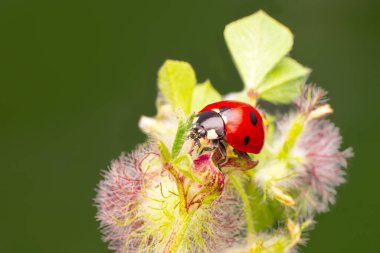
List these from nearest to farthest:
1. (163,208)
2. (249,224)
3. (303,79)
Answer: (163,208) → (249,224) → (303,79)

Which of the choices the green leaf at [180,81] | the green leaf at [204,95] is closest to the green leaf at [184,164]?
the green leaf at [180,81]

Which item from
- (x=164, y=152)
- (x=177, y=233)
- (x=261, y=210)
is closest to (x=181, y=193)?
(x=177, y=233)

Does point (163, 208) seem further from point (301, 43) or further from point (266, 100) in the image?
point (301, 43)

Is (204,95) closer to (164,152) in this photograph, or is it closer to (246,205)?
(246,205)

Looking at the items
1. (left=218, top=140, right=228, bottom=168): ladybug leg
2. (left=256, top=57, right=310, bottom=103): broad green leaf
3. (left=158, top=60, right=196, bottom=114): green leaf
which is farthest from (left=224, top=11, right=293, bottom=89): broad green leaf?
(left=218, top=140, right=228, bottom=168): ladybug leg

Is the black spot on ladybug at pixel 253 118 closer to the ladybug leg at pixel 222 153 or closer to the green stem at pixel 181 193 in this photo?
the ladybug leg at pixel 222 153

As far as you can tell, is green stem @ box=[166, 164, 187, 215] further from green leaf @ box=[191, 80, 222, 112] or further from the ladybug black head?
green leaf @ box=[191, 80, 222, 112]

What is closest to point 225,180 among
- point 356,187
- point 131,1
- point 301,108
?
point 301,108
